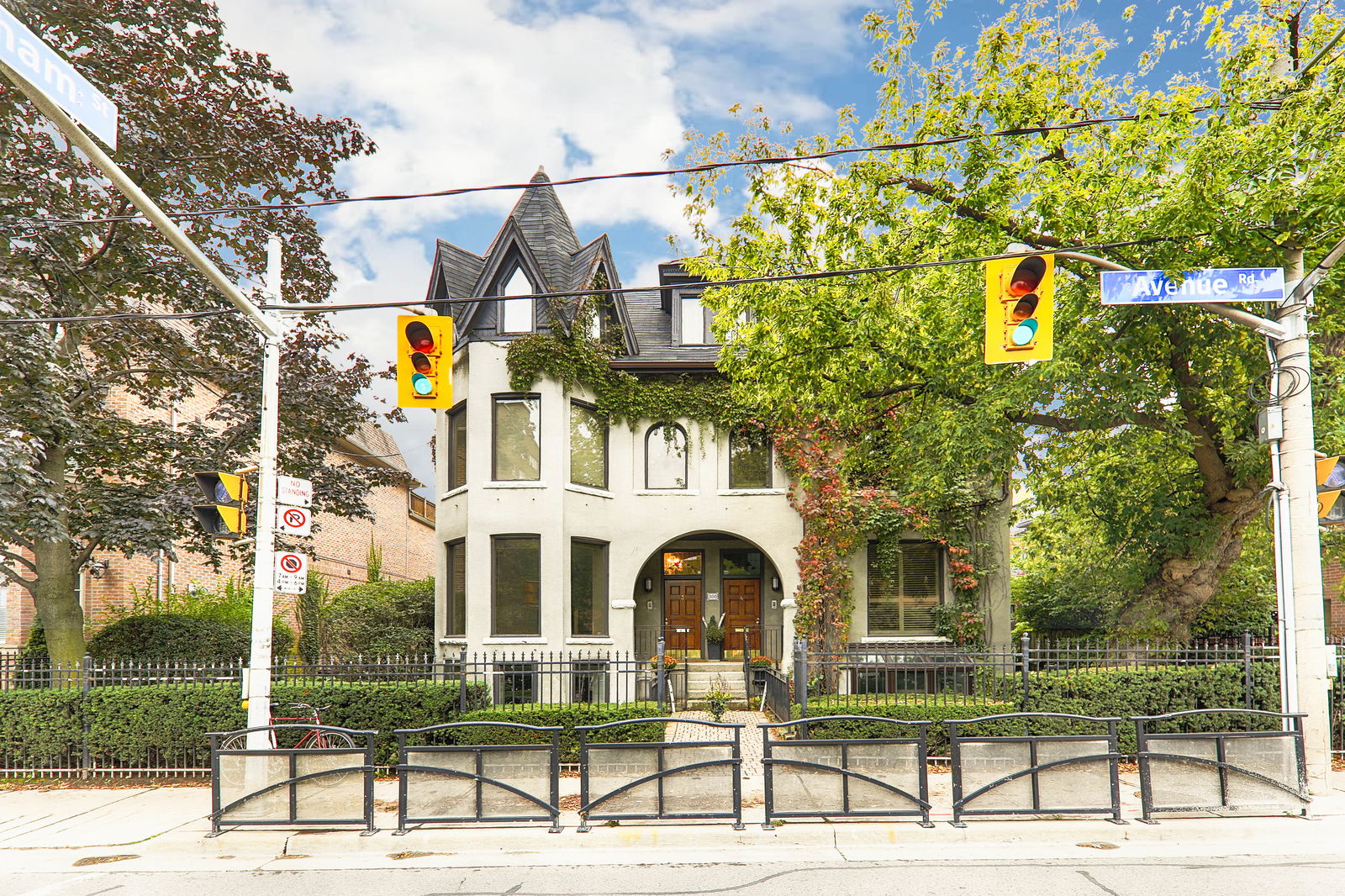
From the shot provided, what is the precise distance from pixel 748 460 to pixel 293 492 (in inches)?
454

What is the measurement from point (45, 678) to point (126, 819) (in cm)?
401

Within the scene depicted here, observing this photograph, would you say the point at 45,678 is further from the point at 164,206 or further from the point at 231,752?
the point at 164,206

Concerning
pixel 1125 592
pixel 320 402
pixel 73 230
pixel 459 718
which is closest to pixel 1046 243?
pixel 1125 592

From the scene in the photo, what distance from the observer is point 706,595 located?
20.8m

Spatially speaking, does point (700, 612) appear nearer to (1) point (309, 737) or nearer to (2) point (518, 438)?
(2) point (518, 438)

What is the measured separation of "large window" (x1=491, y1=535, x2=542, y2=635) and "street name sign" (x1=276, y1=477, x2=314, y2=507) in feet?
25.2

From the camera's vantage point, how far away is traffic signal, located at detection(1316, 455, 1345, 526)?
9750mm

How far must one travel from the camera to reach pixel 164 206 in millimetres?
13562

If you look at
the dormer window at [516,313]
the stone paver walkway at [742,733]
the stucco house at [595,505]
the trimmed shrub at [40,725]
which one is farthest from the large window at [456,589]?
the trimmed shrub at [40,725]

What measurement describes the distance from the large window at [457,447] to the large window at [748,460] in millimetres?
5924

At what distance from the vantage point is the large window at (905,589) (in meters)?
19.5

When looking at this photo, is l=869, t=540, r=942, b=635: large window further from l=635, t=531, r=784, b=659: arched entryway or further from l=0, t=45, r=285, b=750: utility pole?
l=0, t=45, r=285, b=750: utility pole

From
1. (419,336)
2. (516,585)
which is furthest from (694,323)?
(419,336)

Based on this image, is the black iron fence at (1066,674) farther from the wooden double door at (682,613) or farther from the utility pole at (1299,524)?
the wooden double door at (682,613)
